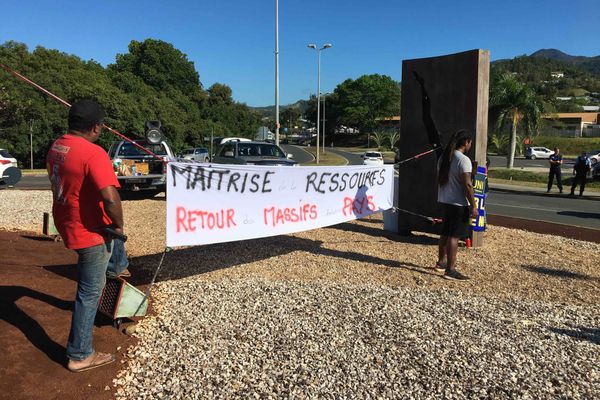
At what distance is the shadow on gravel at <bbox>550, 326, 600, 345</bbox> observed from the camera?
395cm

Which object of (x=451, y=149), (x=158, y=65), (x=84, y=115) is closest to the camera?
(x=84, y=115)

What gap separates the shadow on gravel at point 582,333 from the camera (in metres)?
3.95

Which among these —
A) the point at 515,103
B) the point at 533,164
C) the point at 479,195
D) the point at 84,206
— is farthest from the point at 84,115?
the point at 533,164

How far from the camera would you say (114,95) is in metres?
36.8

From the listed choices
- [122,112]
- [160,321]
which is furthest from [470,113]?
[122,112]

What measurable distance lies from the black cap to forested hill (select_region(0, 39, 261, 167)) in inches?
1173

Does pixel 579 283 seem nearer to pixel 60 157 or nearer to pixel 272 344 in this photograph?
pixel 272 344

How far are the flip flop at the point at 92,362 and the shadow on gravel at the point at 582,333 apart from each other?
3.72 m

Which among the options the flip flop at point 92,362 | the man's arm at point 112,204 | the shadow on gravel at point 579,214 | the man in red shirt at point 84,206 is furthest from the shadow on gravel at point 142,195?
the shadow on gravel at point 579,214

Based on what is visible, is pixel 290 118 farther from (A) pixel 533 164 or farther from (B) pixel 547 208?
(B) pixel 547 208

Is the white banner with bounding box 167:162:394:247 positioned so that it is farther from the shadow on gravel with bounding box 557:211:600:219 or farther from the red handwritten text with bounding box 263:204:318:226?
the shadow on gravel with bounding box 557:211:600:219

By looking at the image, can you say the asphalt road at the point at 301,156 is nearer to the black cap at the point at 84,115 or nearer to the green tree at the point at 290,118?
the black cap at the point at 84,115

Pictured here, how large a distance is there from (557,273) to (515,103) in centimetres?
2493

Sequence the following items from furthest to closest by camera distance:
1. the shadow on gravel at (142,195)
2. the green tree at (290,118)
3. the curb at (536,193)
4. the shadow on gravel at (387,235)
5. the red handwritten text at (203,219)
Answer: the green tree at (290,118), the curb at (536,193), the shadow on gravel at (142,195), the shadow on gravel at (387,235), the red handwritten text at (203,219)
